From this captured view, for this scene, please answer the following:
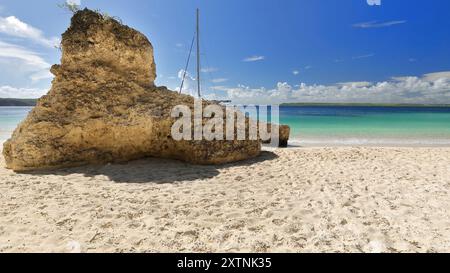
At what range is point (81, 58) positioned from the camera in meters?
7.72

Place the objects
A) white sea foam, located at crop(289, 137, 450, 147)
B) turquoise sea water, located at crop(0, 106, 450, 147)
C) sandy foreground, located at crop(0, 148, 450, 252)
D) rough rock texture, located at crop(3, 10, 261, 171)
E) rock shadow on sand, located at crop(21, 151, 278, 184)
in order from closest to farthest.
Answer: sandy foreground, located at crop(0, 148, 450, 252) < rock shadow on sand, located at crop(21, 151, 278, 184) < rough rock texture, located at crop(3, 10, 261, 171) < white sea foam, located at crop(289, 137, 450, 147) < turquoise sea water, located at crop(0, 106, 450, 147)

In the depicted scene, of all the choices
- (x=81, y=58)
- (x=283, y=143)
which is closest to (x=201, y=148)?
(x=81, y=58)

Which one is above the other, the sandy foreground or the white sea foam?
the white sea foam

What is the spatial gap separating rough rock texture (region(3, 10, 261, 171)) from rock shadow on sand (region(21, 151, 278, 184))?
33cm

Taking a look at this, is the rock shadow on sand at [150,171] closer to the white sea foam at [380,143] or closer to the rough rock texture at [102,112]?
the rough rock texture at [102,112]

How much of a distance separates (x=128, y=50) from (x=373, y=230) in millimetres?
7504

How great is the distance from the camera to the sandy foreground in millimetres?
3541

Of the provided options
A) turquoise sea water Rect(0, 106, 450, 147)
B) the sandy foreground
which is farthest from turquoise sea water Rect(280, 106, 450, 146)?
the sandy foreground

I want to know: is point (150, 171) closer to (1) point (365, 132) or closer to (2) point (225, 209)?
(2) point (225, 209)

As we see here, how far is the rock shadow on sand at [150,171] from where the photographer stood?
6.33 meters

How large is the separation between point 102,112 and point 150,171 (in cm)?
225

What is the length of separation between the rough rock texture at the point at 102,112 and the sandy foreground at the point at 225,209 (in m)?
0.63

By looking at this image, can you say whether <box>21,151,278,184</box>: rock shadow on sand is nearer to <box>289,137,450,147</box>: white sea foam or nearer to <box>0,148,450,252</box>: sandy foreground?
<box>0,148,450,252</box>: sandy foreground

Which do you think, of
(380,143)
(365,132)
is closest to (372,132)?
(365,132)
